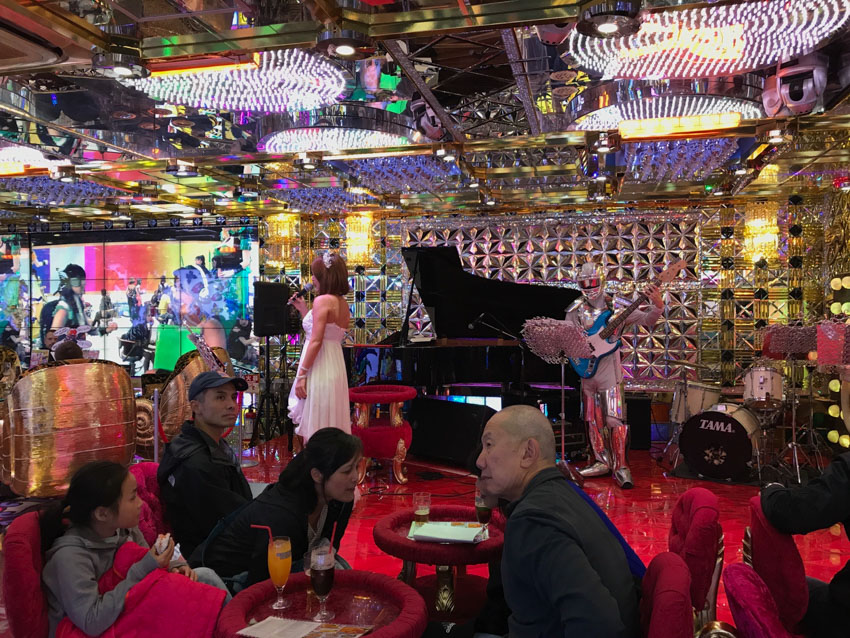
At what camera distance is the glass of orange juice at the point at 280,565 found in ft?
7.81

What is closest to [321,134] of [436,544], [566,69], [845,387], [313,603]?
[566,69]

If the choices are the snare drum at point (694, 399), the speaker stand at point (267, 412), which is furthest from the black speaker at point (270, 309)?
the snare drum at point (694, 399)

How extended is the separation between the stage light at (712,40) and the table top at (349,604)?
3.10 metres

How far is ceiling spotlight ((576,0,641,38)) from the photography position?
11.5 ft

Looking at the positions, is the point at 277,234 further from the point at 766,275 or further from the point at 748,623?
the point at 748,623

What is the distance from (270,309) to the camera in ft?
31.2

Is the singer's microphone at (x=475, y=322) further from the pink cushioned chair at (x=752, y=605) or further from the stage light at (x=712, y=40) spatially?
the pink cushioned chair at (x=752, y=605)

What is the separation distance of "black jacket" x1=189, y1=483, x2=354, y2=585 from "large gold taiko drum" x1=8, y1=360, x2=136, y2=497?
6.54ft

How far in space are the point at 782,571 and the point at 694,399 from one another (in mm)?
6137

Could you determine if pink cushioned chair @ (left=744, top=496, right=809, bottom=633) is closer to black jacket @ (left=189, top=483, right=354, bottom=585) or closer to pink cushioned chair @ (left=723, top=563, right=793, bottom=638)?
pink cushioned chair @ (left=723, top=563, right=793, bottom=638)

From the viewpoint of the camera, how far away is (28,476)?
4.65 metres

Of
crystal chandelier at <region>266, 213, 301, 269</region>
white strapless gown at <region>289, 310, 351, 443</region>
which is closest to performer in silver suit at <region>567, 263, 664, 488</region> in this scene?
white strapless gown at <region>289, 310, 351, 443</region>

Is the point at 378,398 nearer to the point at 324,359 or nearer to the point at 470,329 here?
the point at 324,359

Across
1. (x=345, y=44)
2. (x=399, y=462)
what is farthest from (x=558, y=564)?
(x=399, y=462)
